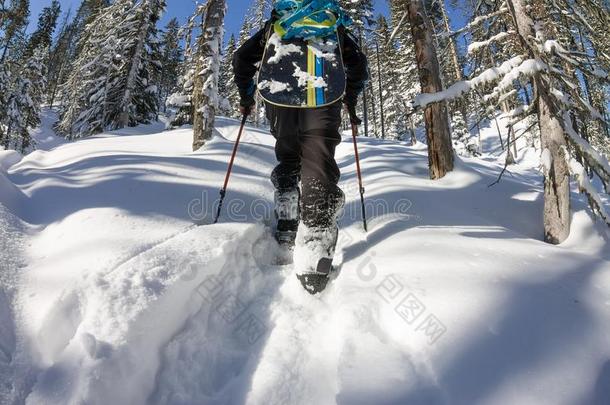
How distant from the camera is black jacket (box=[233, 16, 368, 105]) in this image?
2.87 m

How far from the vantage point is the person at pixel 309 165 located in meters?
2.37

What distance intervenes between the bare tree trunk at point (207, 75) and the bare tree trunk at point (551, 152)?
596cm

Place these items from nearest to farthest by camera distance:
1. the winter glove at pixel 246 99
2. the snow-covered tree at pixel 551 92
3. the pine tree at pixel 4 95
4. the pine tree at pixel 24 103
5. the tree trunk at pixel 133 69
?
the snow-covered tree at pixel 551 92 → the winter glove at pixel 246 99 → the tree trunk at pixel 133 69 → the pine tree at pixel 4 95 → the pine tree at pixel 24 103

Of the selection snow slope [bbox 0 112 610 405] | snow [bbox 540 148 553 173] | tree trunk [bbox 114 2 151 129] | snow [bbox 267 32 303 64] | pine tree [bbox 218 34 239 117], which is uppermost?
pine tree [bbox 218 34 239 117]

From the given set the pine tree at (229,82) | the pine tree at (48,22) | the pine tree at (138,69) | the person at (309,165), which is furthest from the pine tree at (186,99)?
the pine tree at (48,22)

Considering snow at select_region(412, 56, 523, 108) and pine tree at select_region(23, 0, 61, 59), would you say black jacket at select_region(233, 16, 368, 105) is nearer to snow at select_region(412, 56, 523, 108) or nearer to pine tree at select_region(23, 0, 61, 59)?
snow at select_region(412, 56, 523, 108)

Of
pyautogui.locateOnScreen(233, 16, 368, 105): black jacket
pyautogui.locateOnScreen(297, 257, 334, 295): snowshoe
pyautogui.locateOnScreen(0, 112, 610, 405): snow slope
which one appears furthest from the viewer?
pyautogui.locateOnScreen(233, 16, 368, 105): black jacket

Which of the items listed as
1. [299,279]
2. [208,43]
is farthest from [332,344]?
[208,43]

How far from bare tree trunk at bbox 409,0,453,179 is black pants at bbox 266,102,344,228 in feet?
10.4

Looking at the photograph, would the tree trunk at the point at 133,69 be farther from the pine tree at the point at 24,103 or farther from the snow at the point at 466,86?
the snow at the point at 466,86

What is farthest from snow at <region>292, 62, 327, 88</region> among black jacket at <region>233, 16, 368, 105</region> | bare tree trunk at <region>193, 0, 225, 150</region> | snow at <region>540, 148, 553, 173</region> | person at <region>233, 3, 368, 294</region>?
bare tree trunk at <region>193, 0, 225, 150</region>

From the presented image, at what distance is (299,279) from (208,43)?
23.6 ft

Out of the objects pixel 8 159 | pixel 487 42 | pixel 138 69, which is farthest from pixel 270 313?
pixel 138 69

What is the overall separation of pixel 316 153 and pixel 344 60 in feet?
3.17
